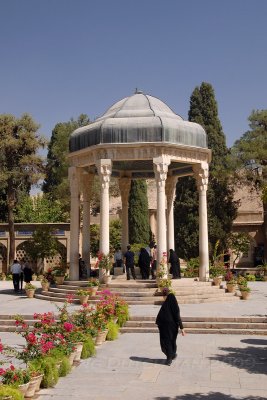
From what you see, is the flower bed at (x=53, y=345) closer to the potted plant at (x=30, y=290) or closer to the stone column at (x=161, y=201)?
the stone column at (x=161, y=201)

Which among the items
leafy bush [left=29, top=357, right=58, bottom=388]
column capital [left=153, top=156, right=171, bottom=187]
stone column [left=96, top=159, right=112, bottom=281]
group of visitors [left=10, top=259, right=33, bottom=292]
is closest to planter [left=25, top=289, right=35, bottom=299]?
group of visitors [left=10, top=259, right=33, bottom=292]

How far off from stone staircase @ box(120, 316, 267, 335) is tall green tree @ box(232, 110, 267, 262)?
19992 mm

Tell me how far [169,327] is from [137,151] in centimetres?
944

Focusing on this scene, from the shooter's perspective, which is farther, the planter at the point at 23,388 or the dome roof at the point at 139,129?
the dome roof at the point at 139,129

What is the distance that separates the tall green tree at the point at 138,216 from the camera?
38.9 m

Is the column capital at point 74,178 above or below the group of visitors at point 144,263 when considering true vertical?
above

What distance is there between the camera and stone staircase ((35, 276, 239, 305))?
52.6 feet

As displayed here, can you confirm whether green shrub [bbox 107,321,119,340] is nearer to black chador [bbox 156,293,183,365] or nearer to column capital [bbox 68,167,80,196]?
black chador [bbox 156,293,183,365]

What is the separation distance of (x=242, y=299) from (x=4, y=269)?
23821 mm

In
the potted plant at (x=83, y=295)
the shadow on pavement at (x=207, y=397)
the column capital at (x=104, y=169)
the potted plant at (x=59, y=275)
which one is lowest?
the shadow on pavement at (x=207, y=397)

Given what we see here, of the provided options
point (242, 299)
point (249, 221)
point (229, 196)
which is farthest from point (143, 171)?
point (249, 221)

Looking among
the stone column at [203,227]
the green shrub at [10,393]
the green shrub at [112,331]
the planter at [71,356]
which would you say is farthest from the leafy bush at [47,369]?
the stone column at [203,227]

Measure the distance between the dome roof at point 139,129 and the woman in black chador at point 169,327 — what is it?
29.6ft

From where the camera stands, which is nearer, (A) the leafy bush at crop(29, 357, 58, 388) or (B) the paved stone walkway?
(B) the paved stone walkway
